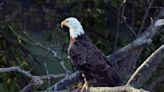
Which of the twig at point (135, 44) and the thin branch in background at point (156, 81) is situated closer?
the twig at point (135, 44)

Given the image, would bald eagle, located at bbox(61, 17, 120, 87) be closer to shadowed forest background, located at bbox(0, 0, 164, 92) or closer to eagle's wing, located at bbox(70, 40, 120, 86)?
eagle's wing, located at bbox(70, 40, 120, 86)

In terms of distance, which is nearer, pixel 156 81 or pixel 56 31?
pixel 56 31

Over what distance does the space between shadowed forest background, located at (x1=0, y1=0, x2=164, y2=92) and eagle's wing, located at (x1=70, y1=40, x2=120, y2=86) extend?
1.02m

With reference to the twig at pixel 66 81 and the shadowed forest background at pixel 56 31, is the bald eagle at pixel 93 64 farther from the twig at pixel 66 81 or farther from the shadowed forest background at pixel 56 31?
the shadowed forest background at pixel 56 31

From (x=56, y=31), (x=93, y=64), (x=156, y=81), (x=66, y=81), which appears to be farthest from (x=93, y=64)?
(x=156, y=81)

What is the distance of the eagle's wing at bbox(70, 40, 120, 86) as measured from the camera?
4824mm

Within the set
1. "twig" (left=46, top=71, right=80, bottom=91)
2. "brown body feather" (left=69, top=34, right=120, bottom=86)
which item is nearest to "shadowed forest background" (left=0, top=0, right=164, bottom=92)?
"twig" (left=46, top=71, right=80, bottom=91)

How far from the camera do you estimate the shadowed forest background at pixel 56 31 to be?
20.2ft

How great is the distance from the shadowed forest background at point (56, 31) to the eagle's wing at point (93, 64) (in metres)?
1.02

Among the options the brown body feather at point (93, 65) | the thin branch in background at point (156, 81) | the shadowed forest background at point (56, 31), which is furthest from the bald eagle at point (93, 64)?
the thin branch in background at point (156, 81)

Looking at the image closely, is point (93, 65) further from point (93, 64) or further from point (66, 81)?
point (66, 81)

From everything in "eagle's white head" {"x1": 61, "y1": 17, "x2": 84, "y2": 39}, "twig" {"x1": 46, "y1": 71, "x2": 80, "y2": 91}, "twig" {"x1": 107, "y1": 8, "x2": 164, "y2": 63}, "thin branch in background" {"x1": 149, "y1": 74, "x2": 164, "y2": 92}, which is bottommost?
"thin branch in background" {"x1": 149, "y1": 74, "x2": 164, "y2": 92}

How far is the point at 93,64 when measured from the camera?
4906 millimetres

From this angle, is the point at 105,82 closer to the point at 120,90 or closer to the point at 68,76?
the point at 68,76
